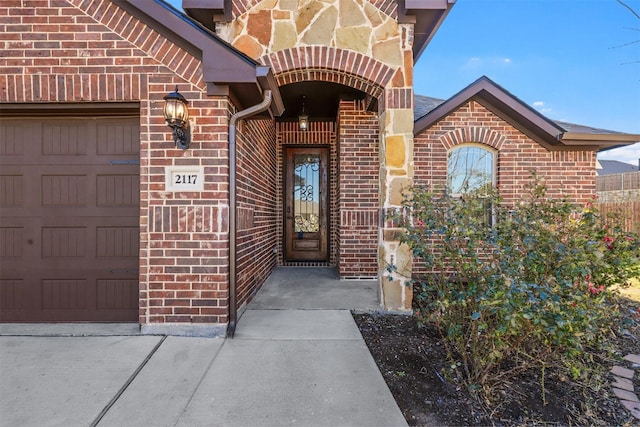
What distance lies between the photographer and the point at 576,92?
11398mm

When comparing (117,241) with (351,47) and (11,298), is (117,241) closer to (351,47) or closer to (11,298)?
(11,298)

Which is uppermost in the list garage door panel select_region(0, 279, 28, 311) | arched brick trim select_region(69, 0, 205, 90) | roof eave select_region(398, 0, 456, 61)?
roof eave select_region(398, 0, 456, 61)

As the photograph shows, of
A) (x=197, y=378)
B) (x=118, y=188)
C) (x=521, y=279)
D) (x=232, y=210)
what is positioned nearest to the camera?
(x=521, y=279)

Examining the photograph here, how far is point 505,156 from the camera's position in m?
5.54

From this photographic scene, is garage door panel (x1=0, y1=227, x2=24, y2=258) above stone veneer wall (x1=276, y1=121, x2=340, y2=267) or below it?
below

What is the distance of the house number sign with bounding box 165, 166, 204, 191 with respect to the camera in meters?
3.11

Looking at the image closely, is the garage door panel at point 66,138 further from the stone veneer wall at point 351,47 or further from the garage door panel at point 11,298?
the stone veneer wall at point 351,47

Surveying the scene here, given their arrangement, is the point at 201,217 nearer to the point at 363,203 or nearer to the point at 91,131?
the point at 91,131

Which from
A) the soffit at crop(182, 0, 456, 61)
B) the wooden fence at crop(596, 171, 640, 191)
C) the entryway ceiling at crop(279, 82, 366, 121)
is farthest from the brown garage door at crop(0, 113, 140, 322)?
the wooden fence at crop(596, 171, 640, 191)

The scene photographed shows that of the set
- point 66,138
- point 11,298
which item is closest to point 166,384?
point 11,298

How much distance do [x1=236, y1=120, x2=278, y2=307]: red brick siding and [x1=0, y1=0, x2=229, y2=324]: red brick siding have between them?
0.49 meters

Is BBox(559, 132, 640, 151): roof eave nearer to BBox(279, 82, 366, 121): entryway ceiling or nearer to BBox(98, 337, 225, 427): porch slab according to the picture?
BBox(279, 82, 366, 121): entryway ceiling

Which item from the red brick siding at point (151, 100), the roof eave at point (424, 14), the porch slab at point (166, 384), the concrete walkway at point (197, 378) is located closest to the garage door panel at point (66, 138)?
the red brick siding at point (151, 100)

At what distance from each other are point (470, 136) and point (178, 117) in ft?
16.2
